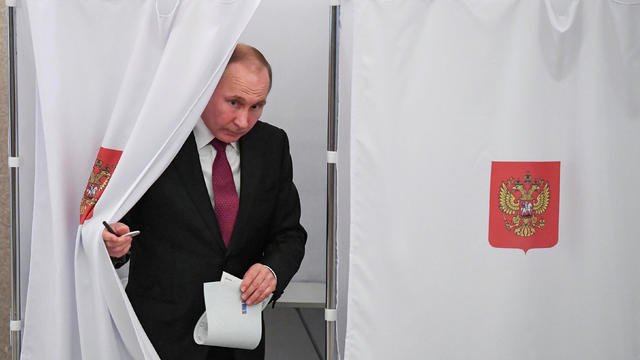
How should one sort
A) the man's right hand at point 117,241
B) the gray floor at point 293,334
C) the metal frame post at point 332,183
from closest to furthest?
Result: the man's right hand at point 117,241 < the metal frame post at point 332,183 < the gray floor at point 293,334

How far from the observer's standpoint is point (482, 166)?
6.01 feet

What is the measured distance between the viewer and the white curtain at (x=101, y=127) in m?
1.69

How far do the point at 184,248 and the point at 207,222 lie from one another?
0.33 ft

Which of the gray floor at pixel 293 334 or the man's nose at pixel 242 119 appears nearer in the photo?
the man's nose at pixel 242 119

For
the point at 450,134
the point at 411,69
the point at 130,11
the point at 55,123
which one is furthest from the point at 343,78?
the point at 55,123

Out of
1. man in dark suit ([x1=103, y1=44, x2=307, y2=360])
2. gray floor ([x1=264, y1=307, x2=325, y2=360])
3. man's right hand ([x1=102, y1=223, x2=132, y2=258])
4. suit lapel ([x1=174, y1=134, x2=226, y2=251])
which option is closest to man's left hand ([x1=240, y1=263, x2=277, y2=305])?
man in dark suit ([x1=103, y1=44, x2=307, y2=360])

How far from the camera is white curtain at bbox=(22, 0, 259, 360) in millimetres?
1694

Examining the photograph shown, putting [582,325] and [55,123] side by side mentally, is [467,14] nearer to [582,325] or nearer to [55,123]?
[582,325]

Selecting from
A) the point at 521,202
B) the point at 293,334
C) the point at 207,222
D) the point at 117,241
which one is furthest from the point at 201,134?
the point at 293,334

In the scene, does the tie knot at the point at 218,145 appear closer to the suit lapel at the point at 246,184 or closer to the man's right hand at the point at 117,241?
the suit lapel at the point at 246,184

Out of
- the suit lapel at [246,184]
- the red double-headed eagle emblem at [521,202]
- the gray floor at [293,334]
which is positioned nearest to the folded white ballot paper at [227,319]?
the suit lapel at [246,184]

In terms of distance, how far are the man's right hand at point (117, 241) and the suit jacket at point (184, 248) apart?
4.1 inches

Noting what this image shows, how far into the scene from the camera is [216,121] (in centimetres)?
176

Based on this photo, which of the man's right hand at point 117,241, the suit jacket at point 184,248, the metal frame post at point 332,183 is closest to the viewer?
the man's right hand at point 117,241
